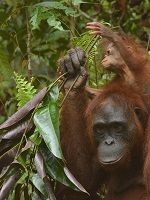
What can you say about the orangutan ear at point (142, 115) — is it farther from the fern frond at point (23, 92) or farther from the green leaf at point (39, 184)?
the green leaf at point (39, 184)

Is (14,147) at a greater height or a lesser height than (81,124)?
greater

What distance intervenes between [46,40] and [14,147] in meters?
2.40

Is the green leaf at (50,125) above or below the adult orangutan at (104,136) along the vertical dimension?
above

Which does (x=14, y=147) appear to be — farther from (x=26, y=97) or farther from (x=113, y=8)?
(x=113, y=8)

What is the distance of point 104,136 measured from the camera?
4.59 m

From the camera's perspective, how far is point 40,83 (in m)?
5.98

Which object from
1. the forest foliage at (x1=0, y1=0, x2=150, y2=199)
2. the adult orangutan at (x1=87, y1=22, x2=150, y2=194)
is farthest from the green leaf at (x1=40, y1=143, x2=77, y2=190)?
the adult orangutan at (x1=87, y1=22, x2=150, y2=194)

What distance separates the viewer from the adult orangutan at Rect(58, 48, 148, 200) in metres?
4.55

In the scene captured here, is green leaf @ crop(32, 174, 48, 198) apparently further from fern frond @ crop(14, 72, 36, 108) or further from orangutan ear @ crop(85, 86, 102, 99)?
orangutan ear @ crop(85, 86, 102, 99)

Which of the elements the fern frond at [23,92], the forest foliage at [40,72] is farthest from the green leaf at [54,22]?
the fern frond at [23,92]

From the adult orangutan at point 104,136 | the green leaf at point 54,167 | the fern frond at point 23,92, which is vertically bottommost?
the adult orangutan at point 104,136

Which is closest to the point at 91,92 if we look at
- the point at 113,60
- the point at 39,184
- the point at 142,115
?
the point at 113,60

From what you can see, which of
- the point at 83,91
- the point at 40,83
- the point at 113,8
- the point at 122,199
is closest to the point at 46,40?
the point at 40,83

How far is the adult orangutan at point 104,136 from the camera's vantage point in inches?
179
